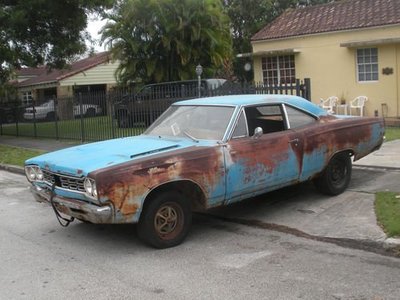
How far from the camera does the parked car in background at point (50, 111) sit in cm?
1711

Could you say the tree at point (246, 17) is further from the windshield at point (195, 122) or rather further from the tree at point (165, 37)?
the windshield at point (195, 122)

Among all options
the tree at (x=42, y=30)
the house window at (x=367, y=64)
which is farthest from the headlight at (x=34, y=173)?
the house window at (x=367, y=64)

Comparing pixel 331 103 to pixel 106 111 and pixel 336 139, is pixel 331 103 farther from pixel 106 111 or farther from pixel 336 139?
pixel 336 139

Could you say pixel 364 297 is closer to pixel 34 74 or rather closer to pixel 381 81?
pixel 381 81

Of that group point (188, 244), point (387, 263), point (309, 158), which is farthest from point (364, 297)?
point (309, 158)

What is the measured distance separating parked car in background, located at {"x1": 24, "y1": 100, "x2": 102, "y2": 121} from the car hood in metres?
10.3

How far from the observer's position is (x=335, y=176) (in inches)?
309

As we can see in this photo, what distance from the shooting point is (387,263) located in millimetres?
5234

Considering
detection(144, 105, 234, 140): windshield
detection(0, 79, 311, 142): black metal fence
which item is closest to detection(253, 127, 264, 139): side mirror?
detection(144, 105, 234, 140): windshield

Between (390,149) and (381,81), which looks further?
(381,81)

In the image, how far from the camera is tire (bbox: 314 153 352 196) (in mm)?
7660

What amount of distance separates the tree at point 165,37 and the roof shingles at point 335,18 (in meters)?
2.41

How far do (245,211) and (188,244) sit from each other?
5.04 ft

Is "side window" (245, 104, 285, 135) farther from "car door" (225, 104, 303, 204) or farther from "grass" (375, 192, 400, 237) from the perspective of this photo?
"grass" (375, 192, 400, 237)
